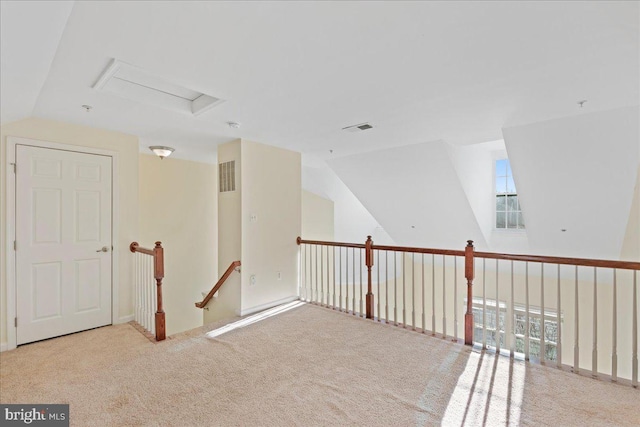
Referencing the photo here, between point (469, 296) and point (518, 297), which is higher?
point (469, 296)

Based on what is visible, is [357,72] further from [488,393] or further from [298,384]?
[488,393]

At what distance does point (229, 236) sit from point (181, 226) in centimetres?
154

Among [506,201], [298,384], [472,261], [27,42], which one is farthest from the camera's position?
[506,201]

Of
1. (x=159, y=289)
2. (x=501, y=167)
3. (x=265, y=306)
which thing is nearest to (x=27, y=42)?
(x=159, y=289)

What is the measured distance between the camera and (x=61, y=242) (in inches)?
127

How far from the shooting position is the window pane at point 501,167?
591cm

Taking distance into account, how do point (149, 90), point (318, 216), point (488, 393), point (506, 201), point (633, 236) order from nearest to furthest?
point (488, 393) < point (149, 90) < point (633, 236) < point (506, 201) < point (318, 216)

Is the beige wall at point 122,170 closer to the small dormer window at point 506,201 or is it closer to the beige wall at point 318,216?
the beige wall at point 318,216

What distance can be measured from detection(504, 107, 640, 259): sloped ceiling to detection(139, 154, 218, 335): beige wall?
4826 millimetres

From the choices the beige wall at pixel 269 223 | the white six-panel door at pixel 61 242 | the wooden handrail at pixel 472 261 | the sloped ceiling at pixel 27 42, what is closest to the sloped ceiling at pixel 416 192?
the beige wall at pixel 269 223

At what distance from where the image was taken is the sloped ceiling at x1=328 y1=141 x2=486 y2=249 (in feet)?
15.0

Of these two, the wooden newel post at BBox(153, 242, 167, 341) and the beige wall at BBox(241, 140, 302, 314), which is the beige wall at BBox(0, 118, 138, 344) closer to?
the wooden newel post at BBox(153, 242, 167, 341)

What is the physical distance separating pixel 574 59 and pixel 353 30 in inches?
60.3

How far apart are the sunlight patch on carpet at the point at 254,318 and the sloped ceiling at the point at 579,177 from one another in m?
3.59
